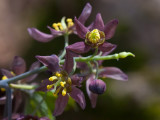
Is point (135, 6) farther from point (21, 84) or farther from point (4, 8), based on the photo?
Answer: point (21, 84)

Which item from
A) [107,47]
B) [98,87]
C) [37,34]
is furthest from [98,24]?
[37,34]

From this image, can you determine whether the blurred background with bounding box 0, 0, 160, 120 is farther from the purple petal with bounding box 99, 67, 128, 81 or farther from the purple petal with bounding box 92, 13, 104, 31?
the purple petal with bounding box 92, 13, 104, 31

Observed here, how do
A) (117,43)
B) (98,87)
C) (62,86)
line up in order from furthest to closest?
(117,43) < (62,86) < (98,87)

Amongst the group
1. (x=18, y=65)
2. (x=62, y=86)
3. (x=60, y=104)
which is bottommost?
(x=60, y=104)

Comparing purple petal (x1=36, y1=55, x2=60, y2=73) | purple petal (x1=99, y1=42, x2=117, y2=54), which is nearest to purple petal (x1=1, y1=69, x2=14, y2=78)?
purple petal (x1=36, y1=55, x2=60, y2=73)

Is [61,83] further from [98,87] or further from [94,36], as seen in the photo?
[94,36]

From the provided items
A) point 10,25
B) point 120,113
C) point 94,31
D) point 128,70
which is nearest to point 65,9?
point 10,25
